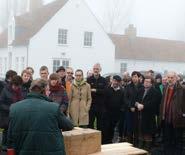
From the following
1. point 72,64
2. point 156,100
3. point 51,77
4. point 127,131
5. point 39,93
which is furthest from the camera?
point 72,64

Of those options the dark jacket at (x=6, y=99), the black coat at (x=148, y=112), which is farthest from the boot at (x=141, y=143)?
the dark jacket at (x=6, y=99)

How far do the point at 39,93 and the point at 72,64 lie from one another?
3071cm

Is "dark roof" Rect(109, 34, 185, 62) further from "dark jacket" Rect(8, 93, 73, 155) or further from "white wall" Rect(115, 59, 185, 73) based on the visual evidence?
"dark jacket" Rect(8, 93, 73, 155)

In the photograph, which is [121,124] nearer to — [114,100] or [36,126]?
[114,100]

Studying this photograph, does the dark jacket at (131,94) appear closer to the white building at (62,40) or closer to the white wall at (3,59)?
the white building at (62,40)

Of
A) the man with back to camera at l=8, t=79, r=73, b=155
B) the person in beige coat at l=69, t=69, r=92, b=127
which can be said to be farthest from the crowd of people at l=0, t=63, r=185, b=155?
the man with back to camera at l=8, t=79, r=73, b=155

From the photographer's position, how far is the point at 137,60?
1757 inches

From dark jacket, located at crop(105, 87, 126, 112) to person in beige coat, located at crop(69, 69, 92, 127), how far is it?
771 mm

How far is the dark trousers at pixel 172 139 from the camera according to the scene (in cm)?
879

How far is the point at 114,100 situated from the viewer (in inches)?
385

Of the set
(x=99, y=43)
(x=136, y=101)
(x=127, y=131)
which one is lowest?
(x=127, y=131)

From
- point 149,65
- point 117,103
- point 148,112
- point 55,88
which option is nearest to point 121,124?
point 117,103

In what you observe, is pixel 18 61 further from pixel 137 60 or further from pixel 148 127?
pixel 148 127

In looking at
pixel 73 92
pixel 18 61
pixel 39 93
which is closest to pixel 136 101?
pixel 73 92
